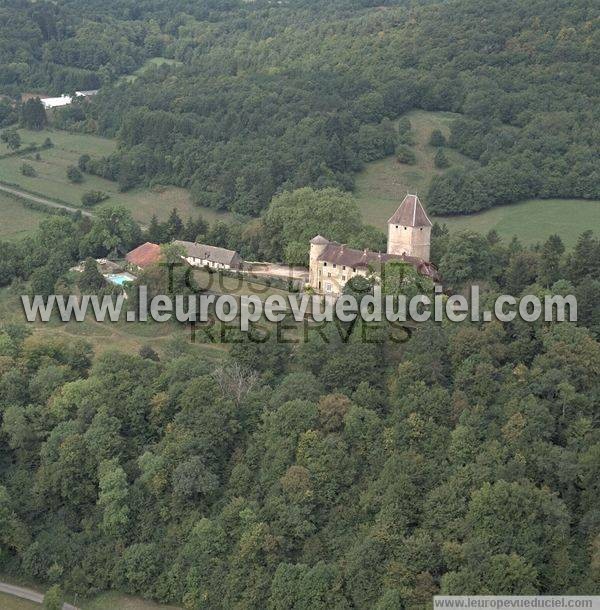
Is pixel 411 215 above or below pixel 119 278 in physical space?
above

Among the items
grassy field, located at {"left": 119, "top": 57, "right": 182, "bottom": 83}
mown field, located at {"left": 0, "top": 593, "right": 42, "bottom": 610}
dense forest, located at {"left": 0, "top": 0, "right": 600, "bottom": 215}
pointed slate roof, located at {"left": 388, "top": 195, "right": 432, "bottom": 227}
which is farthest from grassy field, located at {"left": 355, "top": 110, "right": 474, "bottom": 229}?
grassy field, located at {"left": 119, "top": 57, "right": 182, "bottom": 83}

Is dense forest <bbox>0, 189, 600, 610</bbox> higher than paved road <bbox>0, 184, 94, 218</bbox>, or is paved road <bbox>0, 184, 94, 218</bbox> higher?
paved road <bbox>0, 184, 94, 218</bbox>

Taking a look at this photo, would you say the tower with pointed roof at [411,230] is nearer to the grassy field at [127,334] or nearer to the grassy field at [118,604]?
the grassy field at [127,334]

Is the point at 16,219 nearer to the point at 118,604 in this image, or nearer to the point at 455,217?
the point at 455,217

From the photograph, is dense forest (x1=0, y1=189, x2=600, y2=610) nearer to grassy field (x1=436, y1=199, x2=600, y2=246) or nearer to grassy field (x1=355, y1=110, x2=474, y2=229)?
grassy field (x1=436, y1=199, x2=600, y2=246)

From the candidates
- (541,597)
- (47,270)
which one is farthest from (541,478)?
(47,270)

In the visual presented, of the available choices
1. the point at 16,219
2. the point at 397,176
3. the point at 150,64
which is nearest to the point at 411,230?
the point at 397,176
